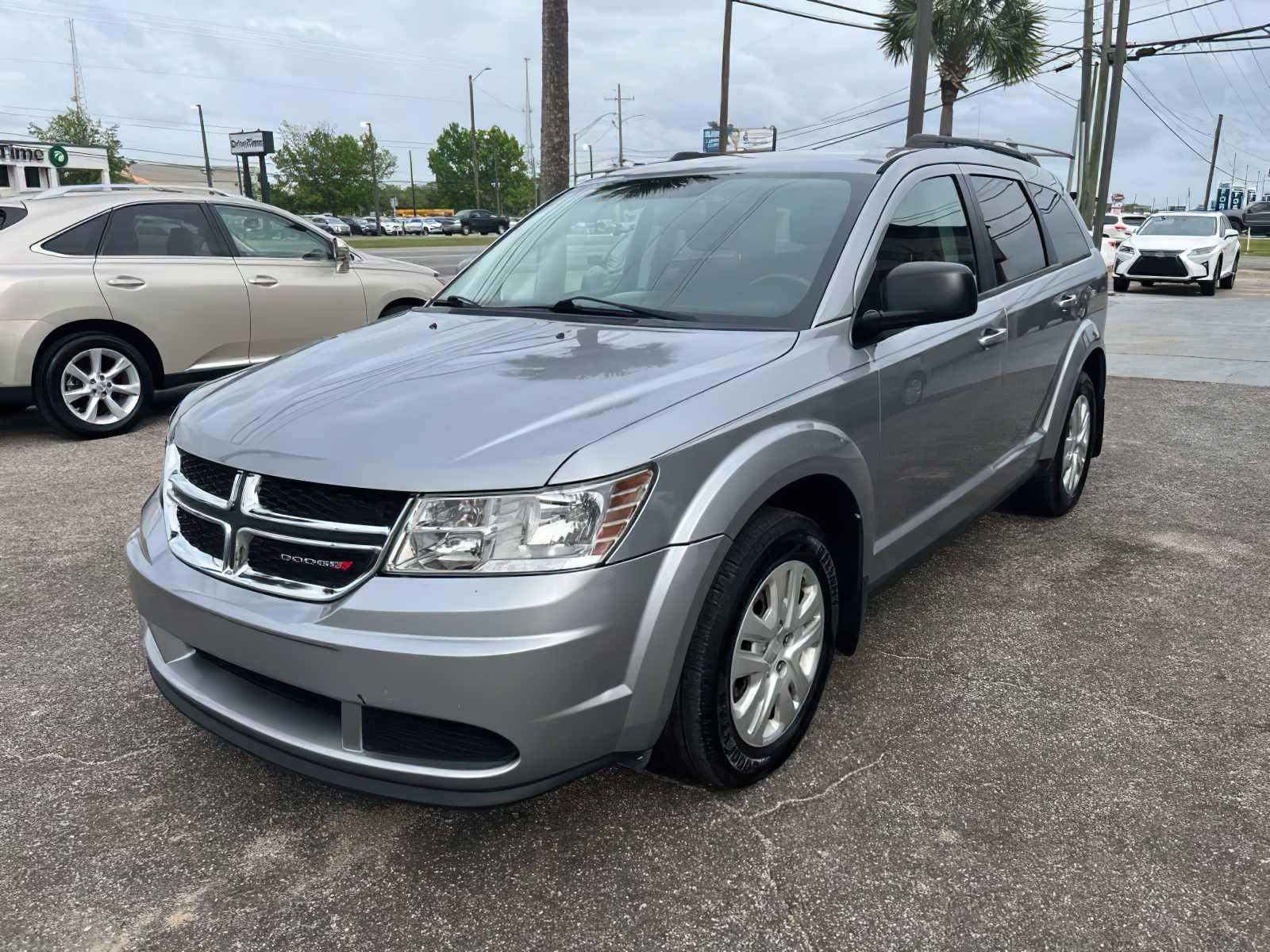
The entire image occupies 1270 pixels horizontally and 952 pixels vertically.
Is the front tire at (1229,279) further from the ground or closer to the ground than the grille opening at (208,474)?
closer to the ground

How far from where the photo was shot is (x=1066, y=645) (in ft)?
11.8

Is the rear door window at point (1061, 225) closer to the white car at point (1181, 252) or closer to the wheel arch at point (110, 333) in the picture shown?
the wheel arch at point (110, 333)

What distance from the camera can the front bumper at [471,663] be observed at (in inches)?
81.6

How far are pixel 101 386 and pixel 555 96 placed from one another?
19.6 feet

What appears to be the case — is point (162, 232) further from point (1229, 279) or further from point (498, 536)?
point (1229, 279)

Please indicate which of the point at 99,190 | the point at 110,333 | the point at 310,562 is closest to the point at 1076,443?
the point at 310,562

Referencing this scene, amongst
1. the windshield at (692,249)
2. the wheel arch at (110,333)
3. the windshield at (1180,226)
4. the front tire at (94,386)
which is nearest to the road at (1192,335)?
the windshield at (1180,226)

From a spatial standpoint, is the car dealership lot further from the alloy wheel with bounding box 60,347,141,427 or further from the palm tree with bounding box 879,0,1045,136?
the palm tree with bounding box 879,0,1045,136

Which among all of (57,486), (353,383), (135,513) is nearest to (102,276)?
(57,486)

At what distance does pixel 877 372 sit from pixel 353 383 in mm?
1476

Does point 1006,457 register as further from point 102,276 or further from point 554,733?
point 102,276

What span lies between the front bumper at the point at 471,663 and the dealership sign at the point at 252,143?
78.0 feet

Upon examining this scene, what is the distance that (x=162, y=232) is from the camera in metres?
7.09

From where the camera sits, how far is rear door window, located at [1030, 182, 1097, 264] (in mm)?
4656
